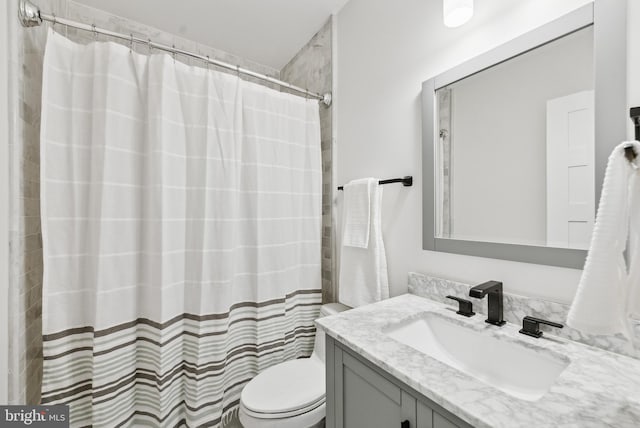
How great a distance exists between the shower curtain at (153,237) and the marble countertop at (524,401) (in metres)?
0.81

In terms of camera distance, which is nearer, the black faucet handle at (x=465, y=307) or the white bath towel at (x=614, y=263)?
the white bath towel at (x=614, y=263)

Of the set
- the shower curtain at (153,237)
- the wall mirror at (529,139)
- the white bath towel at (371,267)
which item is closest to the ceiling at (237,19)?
the shower curtain at (153,237)

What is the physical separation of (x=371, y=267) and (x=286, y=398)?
0.69 metres

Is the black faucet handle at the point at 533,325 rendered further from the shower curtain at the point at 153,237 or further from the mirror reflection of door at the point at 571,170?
the shower curtain at the point at 153,237

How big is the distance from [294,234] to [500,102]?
1.20 m

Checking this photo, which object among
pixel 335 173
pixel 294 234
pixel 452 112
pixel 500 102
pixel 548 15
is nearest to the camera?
pixel 548 15

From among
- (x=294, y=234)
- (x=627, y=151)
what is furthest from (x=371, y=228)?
(x=627, y=151)

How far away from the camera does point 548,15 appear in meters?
0.85

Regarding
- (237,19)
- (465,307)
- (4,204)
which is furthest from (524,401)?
(237,19)

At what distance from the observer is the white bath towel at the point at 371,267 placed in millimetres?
1373

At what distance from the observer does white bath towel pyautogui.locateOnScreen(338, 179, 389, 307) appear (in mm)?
1373

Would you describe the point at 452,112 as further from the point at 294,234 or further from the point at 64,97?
the point at 64,97

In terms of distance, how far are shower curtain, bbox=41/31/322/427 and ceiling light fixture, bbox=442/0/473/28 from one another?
982 millimetres

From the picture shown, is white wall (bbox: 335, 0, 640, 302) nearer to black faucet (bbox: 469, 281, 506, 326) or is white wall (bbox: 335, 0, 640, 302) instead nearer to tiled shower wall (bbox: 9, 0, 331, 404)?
black faucet (bbox: 469, 281, 506, 326)
